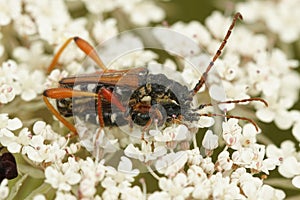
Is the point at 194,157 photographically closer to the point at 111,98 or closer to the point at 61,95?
the point at 111,98

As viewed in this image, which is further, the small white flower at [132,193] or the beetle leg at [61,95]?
the beetle leg at [61,95]

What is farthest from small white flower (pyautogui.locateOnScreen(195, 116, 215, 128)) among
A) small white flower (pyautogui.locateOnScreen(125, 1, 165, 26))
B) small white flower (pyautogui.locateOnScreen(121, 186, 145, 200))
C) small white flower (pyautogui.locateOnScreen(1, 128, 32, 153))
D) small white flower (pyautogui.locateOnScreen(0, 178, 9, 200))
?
small white flower (pyautogui.locateOnScreen(125, 1, 165, 26))

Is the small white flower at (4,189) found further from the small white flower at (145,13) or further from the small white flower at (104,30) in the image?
the small white flower at (145,13)

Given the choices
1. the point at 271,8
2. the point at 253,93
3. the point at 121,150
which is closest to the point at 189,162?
the point at 121,150

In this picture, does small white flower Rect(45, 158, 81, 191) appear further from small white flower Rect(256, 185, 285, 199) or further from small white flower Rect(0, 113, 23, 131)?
small white flower Rect(256, 185, 285, 199)

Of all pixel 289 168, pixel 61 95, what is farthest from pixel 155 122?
pixel 289 168

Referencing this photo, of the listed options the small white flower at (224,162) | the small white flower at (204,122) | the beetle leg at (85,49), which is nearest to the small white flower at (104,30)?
the beetle leg at (85,49)

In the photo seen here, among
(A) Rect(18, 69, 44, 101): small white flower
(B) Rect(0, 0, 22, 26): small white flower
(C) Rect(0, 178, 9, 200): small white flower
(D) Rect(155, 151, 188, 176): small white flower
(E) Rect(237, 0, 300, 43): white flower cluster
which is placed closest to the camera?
(C) Rect(0, 178, 9, 200): small white flower
